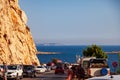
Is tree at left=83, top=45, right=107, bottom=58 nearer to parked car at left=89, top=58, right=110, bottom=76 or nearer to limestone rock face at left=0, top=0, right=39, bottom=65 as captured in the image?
limestone rock face at left=0, top=0, right=39, bottom=65

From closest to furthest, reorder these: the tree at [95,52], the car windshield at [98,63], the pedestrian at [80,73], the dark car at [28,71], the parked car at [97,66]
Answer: the pedestrian at [80,73] < the parked car at [97,66] < the car windshield at [98,63] < the dark car at [28,71] < the tree at [95,52]

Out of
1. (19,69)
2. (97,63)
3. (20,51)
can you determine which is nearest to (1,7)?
(20,51)

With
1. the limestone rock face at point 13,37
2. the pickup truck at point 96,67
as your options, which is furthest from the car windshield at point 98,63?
the limestone rock face at point 13,37

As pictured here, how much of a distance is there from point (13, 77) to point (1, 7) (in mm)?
31840

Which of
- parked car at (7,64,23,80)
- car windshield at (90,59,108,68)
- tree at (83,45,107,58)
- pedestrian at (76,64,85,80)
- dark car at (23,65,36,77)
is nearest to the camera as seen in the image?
pedestrian at (76,64,85,80)

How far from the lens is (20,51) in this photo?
8338cm

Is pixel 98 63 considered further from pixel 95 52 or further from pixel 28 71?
pixel 95 52

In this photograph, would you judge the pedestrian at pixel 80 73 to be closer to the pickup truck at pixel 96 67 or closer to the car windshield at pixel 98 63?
the pickup truck at pixel 96 67

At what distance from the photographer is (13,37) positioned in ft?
260

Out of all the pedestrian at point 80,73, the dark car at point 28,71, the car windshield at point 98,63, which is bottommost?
the dark car at point 28,71

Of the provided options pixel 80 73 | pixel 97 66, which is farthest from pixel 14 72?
pixel 80 73

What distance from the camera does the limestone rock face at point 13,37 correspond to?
7306 centimetres

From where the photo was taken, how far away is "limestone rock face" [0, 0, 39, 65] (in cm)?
7306

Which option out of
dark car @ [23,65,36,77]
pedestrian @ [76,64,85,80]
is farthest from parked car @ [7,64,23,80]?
pedestrian @ [76,64,85,80]
